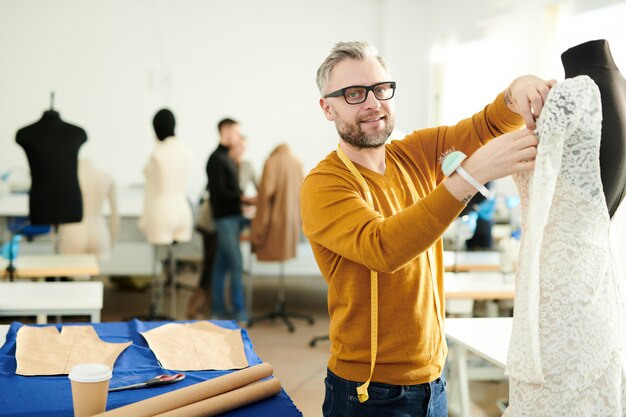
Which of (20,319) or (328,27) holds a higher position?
(328,27)

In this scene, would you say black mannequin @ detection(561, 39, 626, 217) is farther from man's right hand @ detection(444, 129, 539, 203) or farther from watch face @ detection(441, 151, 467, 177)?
watch face @ detection(441, 151, 467, 177)

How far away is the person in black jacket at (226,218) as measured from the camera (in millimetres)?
5266

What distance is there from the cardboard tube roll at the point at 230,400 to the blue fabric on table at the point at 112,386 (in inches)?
0.8

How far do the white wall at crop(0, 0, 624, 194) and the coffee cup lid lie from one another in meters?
6.78

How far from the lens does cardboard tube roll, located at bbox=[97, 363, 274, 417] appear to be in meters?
1.48

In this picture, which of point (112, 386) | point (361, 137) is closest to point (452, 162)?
point (361, 137)

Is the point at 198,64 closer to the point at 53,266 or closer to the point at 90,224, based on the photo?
the point at 90,224

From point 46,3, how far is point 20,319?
4423mm

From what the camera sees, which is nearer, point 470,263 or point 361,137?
point 361,137

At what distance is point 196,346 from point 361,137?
0.83 meters

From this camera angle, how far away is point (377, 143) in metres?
1.63

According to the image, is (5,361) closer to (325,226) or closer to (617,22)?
(325,226)

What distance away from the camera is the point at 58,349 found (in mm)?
2023

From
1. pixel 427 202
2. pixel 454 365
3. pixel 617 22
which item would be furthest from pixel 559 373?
pixel 617 22
